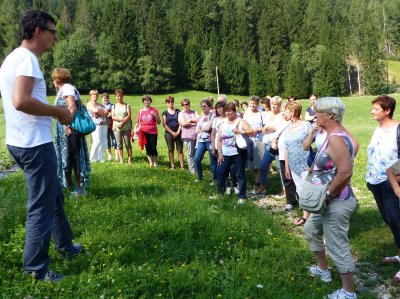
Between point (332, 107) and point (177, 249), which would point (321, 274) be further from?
point (332, 107)

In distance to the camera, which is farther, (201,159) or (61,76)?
(201,159)

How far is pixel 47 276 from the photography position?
4.03m

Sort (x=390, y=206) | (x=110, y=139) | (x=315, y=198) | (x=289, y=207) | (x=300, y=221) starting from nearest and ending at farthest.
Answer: (x=315, y=198), (x=390, y=206), (x=300, y=221), (x=289, y=207), (x=110, y=139)

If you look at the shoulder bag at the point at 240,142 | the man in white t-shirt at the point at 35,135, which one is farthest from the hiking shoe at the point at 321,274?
the shoulder bag at the point at 240,142

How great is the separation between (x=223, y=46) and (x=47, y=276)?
9106 cm

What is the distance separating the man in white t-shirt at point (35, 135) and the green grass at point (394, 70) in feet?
→ 313

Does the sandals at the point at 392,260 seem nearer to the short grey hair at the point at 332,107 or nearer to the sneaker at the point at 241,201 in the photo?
the short grey hair at the point at 332,107

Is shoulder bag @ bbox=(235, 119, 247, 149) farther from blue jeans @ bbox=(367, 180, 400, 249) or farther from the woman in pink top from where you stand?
the woman in pink top

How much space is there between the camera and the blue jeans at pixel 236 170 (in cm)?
873

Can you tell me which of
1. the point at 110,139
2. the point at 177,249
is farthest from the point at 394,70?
the point at 177,249

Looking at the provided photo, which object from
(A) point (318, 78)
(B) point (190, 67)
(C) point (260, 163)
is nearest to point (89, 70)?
(B) point (190, 67)

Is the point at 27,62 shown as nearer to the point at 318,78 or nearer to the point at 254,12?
the point at 318,78

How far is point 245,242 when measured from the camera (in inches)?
232

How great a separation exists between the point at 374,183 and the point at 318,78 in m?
80.2
